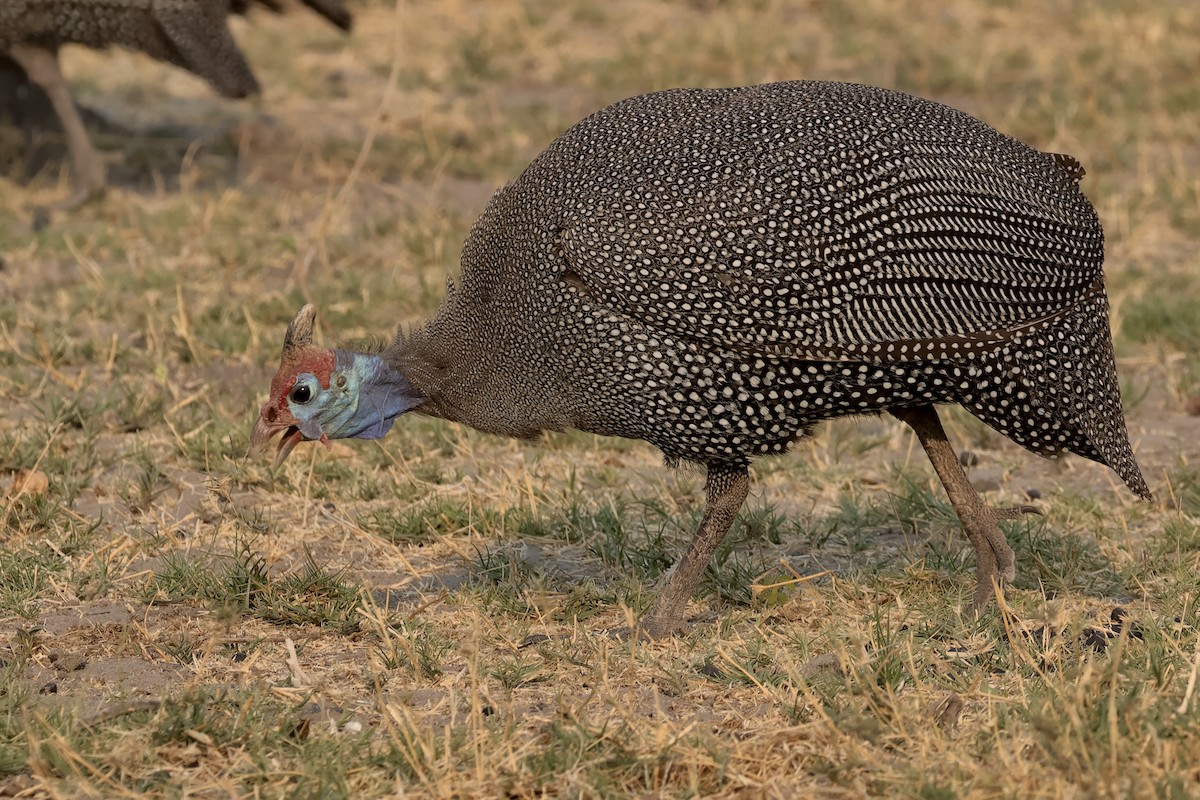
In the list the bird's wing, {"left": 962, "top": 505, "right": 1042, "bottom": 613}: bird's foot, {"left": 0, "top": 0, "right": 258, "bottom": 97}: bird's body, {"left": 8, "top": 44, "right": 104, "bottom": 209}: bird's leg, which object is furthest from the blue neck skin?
{"left": 8, "top": 44, "right": 104, "bottom": 209}: bird's leg

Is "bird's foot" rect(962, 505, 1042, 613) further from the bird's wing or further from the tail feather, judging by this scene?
the bird's wing

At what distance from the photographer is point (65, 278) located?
6.36 metres

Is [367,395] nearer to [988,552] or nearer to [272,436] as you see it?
[272,436]

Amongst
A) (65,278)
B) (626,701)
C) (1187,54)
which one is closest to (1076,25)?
(1187,54)

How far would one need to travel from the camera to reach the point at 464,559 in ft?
14.6

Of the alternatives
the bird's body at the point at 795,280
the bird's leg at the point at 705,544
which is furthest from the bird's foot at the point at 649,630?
the bird's body at the point at 795,280

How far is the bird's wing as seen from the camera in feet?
11.8

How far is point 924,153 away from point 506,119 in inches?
191

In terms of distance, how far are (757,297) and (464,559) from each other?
1270 mm

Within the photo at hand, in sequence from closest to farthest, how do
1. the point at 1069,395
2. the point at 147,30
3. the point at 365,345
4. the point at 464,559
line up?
the point at 1069,395 → the point at 365,345 → the point at 464,559 → the point at 147,30

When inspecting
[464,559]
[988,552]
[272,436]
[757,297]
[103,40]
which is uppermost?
[757,297]

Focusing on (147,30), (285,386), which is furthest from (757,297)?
(147,30)

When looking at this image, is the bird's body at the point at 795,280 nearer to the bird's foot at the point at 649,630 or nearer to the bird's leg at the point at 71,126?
the bird's foot at the point at 649,630

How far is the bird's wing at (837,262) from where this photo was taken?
361 cm
